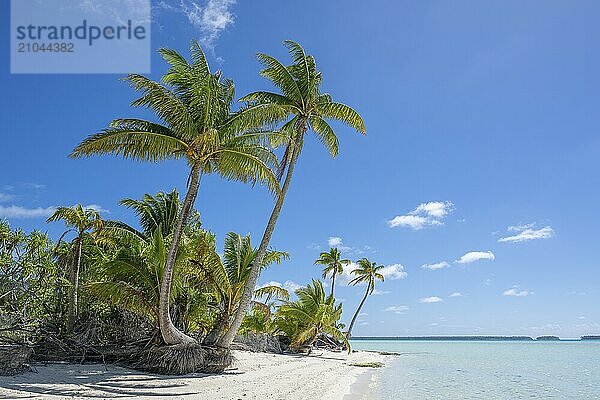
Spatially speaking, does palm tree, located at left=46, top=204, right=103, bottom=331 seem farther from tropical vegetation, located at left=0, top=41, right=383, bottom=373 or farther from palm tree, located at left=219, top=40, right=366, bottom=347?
palm tree, located at left=219, top=40, right=366, bottom=347

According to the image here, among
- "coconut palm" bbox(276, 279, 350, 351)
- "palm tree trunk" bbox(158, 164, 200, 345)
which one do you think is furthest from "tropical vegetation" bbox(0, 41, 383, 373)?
"coconut palm" bbox(276, 279, 350, 351)

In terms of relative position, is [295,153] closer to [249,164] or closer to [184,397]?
[249,164]

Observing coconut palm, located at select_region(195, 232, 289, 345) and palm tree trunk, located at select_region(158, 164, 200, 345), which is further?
coconut palm, located at select_region(195, 232, 289, 345)

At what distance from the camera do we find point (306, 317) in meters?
29.4

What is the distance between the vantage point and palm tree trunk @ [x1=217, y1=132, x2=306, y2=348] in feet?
50.4

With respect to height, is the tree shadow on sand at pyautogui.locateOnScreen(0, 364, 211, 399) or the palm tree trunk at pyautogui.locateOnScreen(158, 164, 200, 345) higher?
the palm tree trunk at pyautogui.locateOnScreen(158, 164, 200, 345)

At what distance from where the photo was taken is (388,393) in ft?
49.5

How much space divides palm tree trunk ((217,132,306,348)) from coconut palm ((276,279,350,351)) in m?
13.6

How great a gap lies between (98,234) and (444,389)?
528 inches

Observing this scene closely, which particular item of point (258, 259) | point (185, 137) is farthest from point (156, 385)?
point (185, 137)

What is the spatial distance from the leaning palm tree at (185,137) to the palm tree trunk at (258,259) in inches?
59.6

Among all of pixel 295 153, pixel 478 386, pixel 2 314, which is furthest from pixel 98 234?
pixel 478 386

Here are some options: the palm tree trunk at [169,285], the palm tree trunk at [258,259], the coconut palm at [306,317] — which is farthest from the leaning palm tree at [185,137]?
the coconut palm at [306,317]

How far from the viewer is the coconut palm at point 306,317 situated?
1161 inches
